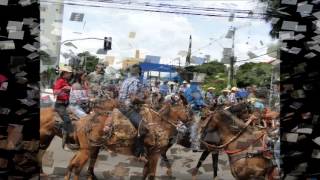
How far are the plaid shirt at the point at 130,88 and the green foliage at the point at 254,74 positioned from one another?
0.73 metres

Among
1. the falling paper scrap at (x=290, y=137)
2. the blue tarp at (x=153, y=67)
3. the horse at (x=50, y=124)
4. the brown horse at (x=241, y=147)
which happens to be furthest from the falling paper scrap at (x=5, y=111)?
the falling paper scrap at (x=290, y=137)

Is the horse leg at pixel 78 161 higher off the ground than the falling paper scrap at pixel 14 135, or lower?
lower

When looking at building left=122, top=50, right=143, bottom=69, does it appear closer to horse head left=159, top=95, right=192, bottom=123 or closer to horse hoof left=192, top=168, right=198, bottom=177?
horse head left=159, top=95, right=192, bottom=123

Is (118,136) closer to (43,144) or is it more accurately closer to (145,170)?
(145,170)

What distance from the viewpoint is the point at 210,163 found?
3.97m

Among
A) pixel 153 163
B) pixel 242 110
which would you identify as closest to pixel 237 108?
pixel 242 110

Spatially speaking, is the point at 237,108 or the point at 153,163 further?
the point at 237,108

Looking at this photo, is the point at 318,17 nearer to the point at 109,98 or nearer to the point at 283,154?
the point at 283,154

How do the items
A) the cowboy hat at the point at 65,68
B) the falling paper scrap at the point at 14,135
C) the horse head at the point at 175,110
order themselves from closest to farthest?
the falling paper scrap at the point at 14,135 < the cowboy hat at the point at 65,68 < the horse head at the point at 175,110

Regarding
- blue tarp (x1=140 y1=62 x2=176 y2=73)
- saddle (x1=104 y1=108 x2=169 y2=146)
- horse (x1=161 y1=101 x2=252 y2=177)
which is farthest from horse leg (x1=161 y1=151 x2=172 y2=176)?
blue tarp (x1=140 y1=62 x2=176 y2=73)

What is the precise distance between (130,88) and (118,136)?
53 cm

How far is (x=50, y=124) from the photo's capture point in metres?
3.87

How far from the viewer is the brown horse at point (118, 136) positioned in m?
3.92

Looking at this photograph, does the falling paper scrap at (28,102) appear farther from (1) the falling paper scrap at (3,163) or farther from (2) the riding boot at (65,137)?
(2) the riding boot at (65,137)
